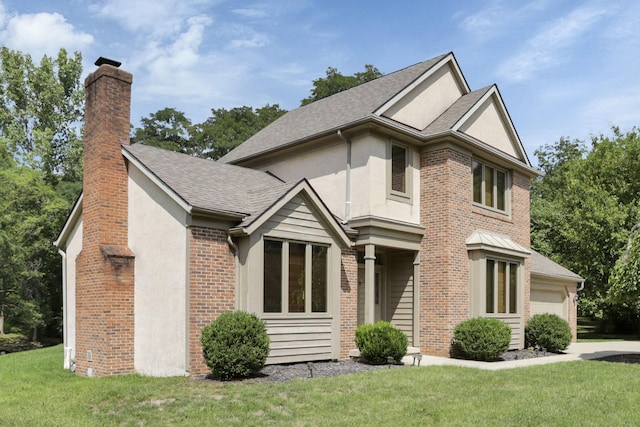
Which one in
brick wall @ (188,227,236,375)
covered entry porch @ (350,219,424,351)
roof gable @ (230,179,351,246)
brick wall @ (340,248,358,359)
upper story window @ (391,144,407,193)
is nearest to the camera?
brick wall @ (188,227,236,375)

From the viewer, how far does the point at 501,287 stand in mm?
18016

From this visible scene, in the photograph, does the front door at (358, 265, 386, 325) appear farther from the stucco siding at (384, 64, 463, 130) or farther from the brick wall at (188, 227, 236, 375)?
the brick wall at (188, 227, 236, 375)

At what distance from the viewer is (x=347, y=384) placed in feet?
34.0

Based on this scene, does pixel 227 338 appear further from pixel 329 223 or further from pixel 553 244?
pixel 553 244

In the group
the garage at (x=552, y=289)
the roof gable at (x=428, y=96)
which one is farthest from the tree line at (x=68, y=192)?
the roof gable at (x=428, y=96)

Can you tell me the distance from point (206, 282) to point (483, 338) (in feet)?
24.3

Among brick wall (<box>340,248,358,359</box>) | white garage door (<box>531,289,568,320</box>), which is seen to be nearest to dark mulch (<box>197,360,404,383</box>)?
brick wall (<box>340,248,358,359</box>)

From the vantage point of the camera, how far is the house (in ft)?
40.9

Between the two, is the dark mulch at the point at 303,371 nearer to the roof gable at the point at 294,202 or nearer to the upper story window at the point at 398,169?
the roof gable at the point at 294,202

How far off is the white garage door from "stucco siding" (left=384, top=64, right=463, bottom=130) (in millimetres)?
8555

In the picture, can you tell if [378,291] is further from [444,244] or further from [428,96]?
[428,96]

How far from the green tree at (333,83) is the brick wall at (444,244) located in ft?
91.6

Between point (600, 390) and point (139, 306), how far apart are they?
925 centimetres

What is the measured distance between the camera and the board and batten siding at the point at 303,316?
42.1 feet
